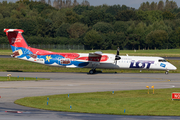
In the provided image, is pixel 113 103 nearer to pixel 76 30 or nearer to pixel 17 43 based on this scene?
pixel 17 43

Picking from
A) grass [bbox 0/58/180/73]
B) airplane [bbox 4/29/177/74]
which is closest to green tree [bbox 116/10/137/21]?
grass [bbox 0/58/180/73]

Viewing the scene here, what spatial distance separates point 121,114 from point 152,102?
18.2ft

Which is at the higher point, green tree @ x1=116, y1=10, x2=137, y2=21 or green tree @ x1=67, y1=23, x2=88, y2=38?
green tree @ x1=116, y1=10, x2=137, y2=21

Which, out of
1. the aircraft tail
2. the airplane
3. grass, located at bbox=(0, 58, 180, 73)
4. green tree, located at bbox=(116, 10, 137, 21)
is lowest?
grass, located at bbox=(0, 58, 180, 73)

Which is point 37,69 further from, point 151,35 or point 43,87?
point 151,35

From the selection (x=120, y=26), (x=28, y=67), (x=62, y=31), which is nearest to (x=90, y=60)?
(x=28, y=67)

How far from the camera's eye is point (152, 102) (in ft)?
77.4

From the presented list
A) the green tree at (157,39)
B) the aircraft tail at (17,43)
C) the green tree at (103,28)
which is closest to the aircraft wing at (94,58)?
the aircraft tail at (17,43)

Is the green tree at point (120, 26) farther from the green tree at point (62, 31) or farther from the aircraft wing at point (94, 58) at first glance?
the aircraft wing at point (94, 58)

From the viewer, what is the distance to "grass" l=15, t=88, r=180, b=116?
2023 cm

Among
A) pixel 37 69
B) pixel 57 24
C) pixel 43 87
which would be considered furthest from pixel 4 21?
pixel 43 87

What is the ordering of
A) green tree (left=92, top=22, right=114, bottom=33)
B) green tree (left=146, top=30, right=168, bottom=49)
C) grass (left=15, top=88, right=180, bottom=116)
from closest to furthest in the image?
1. grass (left=15, top=88, right=180, bottom=116)
2. green tree (left=146, top=30, right=168, bottom=49)
3. green tree (left=92, top=22, right=114, bottom=33)

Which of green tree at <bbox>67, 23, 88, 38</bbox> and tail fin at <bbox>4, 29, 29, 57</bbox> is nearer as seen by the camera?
tail fin at <bbox>4, 29, 29, 57</bbox>

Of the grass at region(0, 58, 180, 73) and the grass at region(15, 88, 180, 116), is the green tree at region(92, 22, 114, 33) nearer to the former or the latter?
the grass at region(0, 58, 180, 73)
